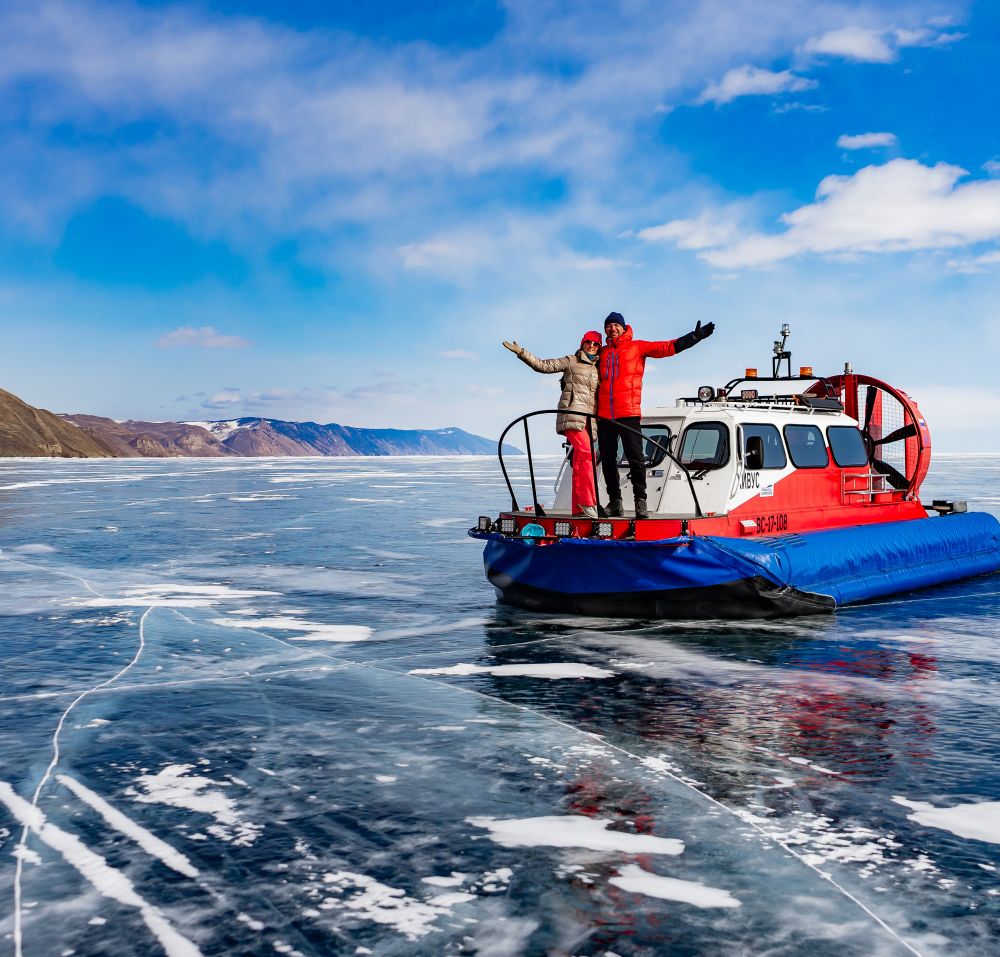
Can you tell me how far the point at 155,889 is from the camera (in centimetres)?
333

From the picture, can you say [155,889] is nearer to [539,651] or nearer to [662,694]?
[662,694]

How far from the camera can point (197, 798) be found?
4164 millimetres

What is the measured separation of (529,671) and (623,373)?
2.86 metres

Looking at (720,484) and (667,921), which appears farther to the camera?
(720,484)

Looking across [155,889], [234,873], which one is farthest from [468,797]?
[155,889]

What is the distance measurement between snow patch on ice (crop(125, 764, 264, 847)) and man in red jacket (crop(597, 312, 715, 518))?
4.65 metres

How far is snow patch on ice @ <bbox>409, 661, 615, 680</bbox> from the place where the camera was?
655cm

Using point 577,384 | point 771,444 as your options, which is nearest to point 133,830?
point 577,384

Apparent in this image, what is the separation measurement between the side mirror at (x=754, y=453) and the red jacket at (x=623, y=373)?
4.90ft

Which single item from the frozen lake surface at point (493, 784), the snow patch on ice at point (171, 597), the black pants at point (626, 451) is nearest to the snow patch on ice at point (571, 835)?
the frozen lake surface at point (493, 784)

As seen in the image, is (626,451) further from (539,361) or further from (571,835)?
(571,835)

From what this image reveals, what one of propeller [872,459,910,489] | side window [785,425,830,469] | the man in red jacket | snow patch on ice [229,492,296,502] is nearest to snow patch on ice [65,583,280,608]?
the man in red jacket

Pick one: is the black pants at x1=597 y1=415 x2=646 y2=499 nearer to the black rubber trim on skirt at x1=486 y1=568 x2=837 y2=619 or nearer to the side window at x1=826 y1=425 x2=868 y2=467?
the black rubber trim on skirt at x1=486 y1=568 x2=837 y2=619

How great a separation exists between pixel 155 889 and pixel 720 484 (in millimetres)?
6654
